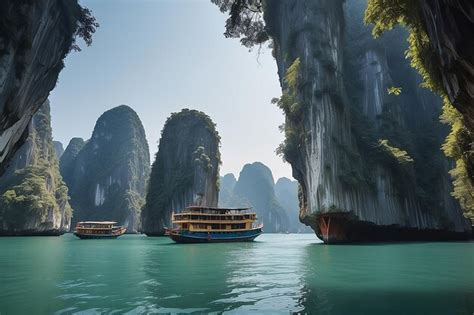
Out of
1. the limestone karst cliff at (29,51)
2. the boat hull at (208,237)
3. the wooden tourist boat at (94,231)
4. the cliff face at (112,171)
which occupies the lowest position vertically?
the boat hull at (208,237)

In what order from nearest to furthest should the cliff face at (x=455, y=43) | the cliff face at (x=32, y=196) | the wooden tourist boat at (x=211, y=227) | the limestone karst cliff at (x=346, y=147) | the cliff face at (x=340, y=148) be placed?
the cliff face at (x=455, y=43) < the cliff face at (x=340, y=148) < the limestone karst cliff at (x=346, y=147) < the wooden tourist boat at (x=211, y=227) < the cliff face at (x=32, y=196)

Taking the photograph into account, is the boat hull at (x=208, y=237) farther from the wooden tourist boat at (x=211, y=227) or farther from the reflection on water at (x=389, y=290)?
the reflection on water at (x=389, y=290)

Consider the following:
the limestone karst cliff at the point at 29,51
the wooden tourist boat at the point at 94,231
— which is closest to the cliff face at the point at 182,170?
the wooden tourist boat at the point at 94,231

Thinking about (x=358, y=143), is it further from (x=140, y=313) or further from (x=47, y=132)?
(x=47, y=132)

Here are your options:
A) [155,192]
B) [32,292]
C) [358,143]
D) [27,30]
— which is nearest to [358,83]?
[358,143]

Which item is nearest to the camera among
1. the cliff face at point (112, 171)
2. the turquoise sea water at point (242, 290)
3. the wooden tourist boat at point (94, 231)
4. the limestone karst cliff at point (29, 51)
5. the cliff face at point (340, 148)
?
the turquoise sea water at point (242, 290)

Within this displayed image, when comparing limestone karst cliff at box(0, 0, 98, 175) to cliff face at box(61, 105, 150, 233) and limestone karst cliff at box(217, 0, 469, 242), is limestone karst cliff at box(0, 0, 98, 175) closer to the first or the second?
limestone karst cliff at box(217, 0, 469, 242)

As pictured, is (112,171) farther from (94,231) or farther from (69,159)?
(94,231)

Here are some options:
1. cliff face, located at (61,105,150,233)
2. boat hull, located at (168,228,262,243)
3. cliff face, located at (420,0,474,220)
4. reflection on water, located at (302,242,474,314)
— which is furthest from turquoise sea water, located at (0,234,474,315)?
A: cliff face, located at (61,105,150,233)
